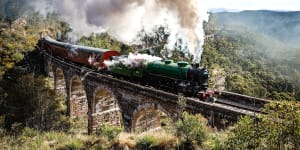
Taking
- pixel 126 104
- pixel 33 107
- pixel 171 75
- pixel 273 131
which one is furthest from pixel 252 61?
pixel 273 131

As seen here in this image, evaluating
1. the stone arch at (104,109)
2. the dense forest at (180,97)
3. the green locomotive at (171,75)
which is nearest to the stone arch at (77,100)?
the dense forest at (180,97)

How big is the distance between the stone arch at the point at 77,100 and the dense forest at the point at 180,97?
0.99 m

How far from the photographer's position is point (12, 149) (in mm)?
Result: 9250

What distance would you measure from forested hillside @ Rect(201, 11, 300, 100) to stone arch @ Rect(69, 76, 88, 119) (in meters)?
19.3

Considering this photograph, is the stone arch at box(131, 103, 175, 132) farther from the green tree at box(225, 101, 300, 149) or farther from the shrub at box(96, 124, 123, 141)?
the green tree at box(225, 101, 300, 149)

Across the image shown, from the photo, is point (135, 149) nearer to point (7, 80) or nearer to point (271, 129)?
point (271, 129)

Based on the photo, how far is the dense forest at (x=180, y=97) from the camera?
210 inches

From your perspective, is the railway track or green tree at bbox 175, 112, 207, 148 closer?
green tree at bbox 175, 112, 207, 148

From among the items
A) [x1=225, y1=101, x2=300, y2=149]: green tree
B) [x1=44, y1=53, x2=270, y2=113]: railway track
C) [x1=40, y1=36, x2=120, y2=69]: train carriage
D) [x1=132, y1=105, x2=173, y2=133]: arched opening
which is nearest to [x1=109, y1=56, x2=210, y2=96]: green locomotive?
[x1=44, y1=53, x2=270, y2=113]: railway track

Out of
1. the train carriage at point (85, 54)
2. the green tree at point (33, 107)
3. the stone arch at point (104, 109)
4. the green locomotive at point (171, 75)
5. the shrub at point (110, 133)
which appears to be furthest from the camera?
the green tree at point (33, 107)

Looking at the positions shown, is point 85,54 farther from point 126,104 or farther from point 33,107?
point 126,104

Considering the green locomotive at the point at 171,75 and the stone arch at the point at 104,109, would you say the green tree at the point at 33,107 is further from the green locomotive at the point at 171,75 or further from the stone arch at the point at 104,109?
the green locomotive at the point at 171,75

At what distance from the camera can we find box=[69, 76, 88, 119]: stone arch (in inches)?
1056

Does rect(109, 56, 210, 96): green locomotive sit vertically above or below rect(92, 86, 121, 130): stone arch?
above
